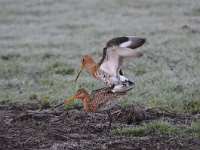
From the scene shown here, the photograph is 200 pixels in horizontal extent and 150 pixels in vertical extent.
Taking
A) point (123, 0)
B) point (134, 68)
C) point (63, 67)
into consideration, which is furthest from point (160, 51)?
point (123, 0)

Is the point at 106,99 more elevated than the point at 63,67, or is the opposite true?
the point at 106,99

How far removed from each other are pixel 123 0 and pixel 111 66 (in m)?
14.8

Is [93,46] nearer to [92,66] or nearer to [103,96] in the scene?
[92,66]

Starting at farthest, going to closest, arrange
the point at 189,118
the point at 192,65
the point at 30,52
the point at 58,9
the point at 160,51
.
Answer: the point at 58,9 → the point at 30,52 → the point at 160,51 → the point at 192,65 → the point at 189,118

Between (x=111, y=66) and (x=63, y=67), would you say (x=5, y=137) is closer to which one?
(x=111, y=66)

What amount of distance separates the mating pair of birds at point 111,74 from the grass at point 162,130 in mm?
492

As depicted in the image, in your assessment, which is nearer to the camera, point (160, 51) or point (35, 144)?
point (35, 144)

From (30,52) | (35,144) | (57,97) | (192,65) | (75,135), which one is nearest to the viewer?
(35,144)

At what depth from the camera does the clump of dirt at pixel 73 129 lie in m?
6.46

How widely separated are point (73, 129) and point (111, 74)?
979 millimetres

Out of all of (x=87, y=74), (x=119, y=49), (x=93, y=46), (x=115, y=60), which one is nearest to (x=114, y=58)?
(x=115, y=60)

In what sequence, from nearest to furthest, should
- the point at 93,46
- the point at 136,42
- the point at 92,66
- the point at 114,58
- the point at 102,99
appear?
the point at 136,42, the point at 114,58, the point at 102,99, the point at 92,66, the point at 93,46

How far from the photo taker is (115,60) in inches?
283

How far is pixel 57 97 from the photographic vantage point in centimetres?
974
